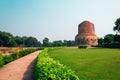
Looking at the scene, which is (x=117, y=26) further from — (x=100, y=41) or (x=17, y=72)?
(x=17, y=72)

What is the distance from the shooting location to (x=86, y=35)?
7712 cm

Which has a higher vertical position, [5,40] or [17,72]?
[5,40]

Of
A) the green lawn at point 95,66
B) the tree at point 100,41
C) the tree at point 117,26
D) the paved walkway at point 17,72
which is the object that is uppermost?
the tree at point 117,26

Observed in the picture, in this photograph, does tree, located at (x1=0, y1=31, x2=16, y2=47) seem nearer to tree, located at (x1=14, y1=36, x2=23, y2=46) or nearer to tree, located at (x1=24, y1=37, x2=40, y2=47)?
tree, located at (x1=14, y1=36, x2=23, y2=46)

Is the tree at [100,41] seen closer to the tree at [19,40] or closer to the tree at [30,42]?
the tree at [30,42]

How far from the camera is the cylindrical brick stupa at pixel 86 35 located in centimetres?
7603

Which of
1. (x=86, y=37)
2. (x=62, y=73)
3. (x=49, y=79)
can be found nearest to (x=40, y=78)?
(x=49, y=79)

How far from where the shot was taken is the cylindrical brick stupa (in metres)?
76.0

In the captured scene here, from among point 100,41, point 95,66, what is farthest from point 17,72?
point 100,41

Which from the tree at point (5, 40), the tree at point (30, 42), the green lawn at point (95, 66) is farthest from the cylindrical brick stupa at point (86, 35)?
the green lawn at point (95, 66)

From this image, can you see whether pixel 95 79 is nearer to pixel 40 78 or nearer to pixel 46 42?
pixel 40 78

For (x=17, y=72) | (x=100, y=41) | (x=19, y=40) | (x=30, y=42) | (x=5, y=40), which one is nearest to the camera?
(x=17, y=72)

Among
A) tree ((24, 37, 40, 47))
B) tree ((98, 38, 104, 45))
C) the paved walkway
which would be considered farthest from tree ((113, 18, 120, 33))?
tree ((24, 37, 40, 47))

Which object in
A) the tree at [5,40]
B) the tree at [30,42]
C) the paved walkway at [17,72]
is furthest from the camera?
the tree at [30,42]
